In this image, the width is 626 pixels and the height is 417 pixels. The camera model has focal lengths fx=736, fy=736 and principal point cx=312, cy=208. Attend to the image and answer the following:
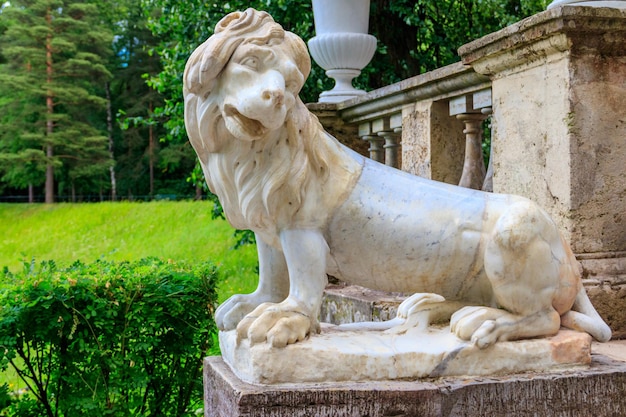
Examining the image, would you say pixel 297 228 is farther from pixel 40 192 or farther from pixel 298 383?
pixel 40 192

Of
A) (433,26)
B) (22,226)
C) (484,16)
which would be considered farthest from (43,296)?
(22,226)

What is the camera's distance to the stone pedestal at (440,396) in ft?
7.02

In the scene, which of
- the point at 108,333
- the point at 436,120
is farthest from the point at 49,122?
the point at 108,333

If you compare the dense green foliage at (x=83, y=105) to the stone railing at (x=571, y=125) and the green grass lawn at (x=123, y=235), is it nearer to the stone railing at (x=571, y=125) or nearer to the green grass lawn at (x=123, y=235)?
the green grass lawn at (x=123, y=235)

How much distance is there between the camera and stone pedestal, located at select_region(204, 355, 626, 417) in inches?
84.3

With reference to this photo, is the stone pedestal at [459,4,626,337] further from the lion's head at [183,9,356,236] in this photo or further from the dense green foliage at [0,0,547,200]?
the dense green foliage at [0,0,547,200]

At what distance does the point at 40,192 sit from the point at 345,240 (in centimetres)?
3050

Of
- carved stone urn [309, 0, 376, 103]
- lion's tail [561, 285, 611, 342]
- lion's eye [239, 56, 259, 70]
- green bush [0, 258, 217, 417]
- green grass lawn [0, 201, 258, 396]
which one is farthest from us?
green grass lawn [0, 201, 258, 396]

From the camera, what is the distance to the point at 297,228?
7.80 feet

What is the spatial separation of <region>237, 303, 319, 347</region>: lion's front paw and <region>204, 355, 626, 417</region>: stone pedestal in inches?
5.5

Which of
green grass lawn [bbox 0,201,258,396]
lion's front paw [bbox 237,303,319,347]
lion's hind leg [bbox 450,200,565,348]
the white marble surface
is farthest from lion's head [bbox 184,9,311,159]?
green grass lawn [bbox 0,201,258,396]

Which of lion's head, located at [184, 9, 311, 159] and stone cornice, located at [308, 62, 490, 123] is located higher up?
stone cornice, located at [308, 62, 490, 123]

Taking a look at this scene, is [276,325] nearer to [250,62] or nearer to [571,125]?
[250,62]

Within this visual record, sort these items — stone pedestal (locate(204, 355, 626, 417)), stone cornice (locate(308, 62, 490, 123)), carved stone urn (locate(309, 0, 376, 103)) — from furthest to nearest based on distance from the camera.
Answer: carved stone urn (locate(309, 0, 376, 103)) → stone cornice (locate(308, 62, 490, 123)) → stone pedestal (locate(204, 355, 626, 417))
